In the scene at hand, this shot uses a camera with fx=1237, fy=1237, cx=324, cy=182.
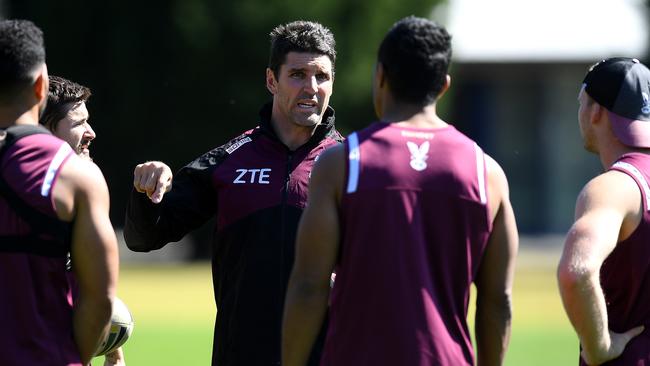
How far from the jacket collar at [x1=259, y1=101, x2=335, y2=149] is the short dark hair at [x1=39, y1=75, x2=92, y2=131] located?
987 millimetres

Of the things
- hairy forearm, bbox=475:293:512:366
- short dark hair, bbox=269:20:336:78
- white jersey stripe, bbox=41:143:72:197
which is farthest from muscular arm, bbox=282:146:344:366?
short dark hair, bbox=269:20:336:78

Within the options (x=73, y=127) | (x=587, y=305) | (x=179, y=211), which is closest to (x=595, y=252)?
(x=587, y=305)

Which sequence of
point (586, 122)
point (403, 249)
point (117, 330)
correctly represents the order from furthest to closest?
point (117, 330) → point (586, 122) → point (403, 249)

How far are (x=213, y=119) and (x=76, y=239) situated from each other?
→ 3213 cm

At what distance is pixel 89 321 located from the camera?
4.71m

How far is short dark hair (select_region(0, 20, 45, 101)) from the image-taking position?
4.67 meters

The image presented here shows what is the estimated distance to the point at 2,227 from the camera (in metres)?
4.54

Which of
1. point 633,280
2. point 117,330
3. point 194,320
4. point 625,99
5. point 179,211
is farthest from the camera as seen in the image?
point 194,320

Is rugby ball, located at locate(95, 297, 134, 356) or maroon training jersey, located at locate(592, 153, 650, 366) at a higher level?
maroon training jersey, located at locate(592, 153, 650, 366)

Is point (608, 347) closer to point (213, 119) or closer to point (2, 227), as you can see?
point (2, 227)

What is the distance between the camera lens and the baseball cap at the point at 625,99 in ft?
16.9

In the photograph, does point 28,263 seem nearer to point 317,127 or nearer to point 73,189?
point 73,189

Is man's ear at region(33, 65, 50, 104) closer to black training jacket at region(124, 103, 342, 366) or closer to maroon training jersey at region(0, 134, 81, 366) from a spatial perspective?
maroon training jersey at region(0, 134, 81, 366)

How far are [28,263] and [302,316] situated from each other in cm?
104
